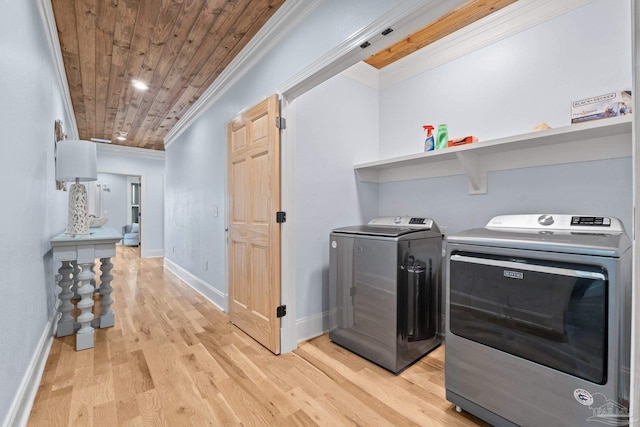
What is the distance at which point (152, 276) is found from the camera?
4781 mm

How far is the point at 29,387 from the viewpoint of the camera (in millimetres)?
1573

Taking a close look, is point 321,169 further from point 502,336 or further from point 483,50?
point 502,336

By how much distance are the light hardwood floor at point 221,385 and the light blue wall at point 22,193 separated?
0.29 meters

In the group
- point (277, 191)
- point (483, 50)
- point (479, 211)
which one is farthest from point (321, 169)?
point (483, 50)

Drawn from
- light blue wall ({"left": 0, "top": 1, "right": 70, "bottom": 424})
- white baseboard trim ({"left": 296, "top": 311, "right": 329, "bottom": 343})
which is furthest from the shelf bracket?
light blue wall ({"left": 0, "top": 1, "right": 70, "bottom": 424})

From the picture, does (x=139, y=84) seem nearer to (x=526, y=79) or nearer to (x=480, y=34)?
(x=480, y=34)

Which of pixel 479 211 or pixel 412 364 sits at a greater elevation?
pixel 479 211

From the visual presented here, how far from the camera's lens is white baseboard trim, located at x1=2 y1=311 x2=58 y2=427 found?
1320 mm

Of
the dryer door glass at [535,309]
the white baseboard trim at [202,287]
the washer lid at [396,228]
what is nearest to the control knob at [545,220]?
the dryer door glass at [535,309]

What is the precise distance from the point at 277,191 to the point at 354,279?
0.89 metres

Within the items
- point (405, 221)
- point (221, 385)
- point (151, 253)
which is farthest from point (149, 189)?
point (405, 221)

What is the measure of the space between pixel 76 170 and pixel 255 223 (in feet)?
5.43

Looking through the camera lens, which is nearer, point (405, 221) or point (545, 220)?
point (545, 220)

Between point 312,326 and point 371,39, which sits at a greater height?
point 371,39
